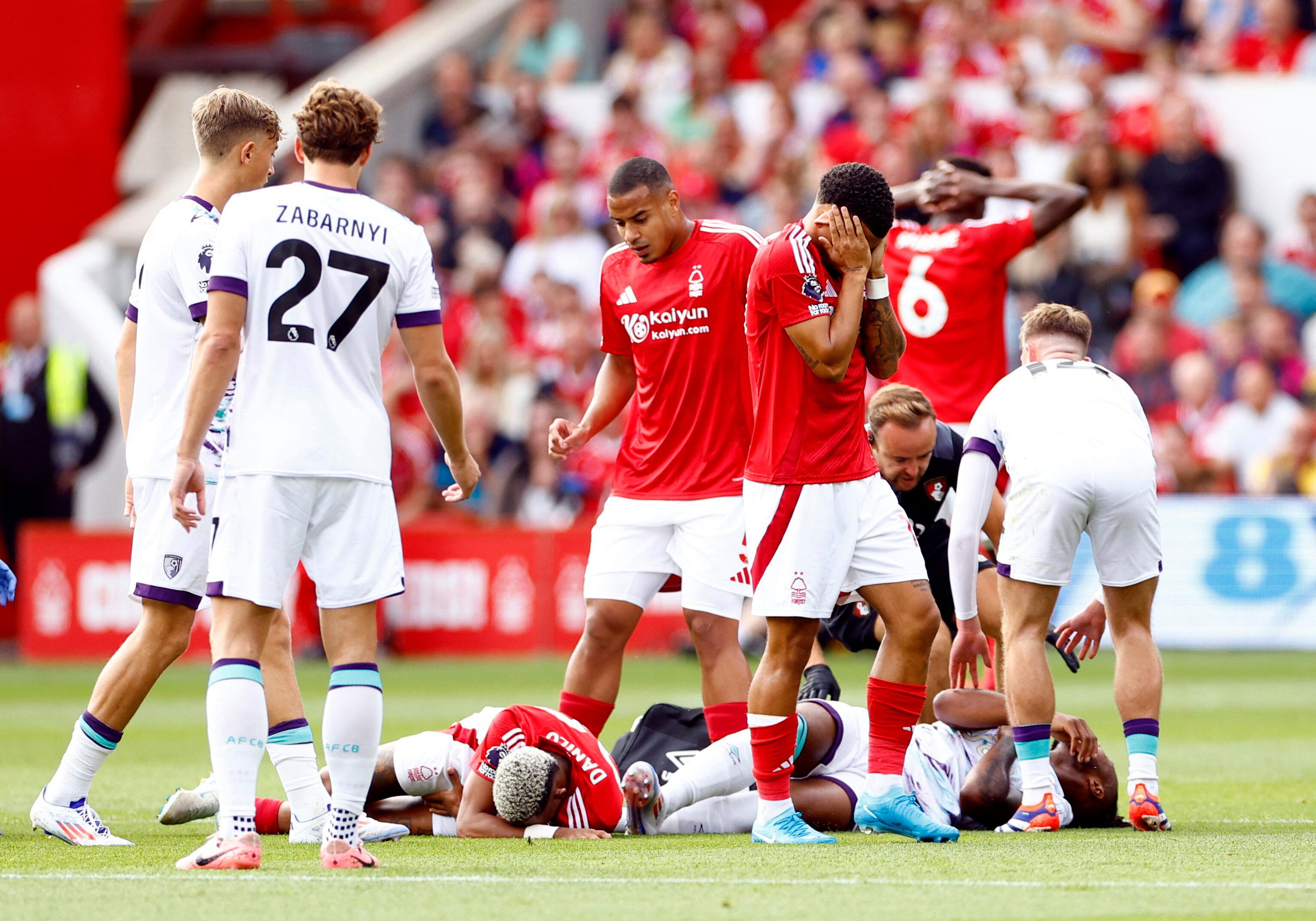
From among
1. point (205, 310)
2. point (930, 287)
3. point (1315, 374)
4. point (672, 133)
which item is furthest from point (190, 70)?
point (205, 310)

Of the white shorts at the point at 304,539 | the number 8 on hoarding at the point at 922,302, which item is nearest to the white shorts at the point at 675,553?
the white shorts at the point at 304,539

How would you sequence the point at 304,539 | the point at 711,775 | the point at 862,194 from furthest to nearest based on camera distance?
the point at 711,775 < the point at 862,194 < the point at 304,539

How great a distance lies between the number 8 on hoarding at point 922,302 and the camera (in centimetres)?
936

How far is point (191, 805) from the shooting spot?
7.20 meters

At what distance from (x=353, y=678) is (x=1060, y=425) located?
2.89 metres

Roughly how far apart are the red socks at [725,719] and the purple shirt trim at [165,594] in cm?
203

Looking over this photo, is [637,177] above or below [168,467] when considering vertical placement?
above

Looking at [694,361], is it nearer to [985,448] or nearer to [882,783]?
[985,448]

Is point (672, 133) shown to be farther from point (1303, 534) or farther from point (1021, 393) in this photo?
point (1021, 393)

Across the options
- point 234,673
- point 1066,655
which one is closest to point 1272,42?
point 1066,655

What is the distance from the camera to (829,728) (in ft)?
24.0

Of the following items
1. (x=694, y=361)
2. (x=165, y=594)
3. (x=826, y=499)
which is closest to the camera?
(x=826, y=499)

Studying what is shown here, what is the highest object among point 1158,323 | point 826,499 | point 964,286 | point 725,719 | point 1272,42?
point 1272,42

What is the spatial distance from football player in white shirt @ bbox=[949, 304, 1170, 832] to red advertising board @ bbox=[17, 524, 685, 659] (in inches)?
357
